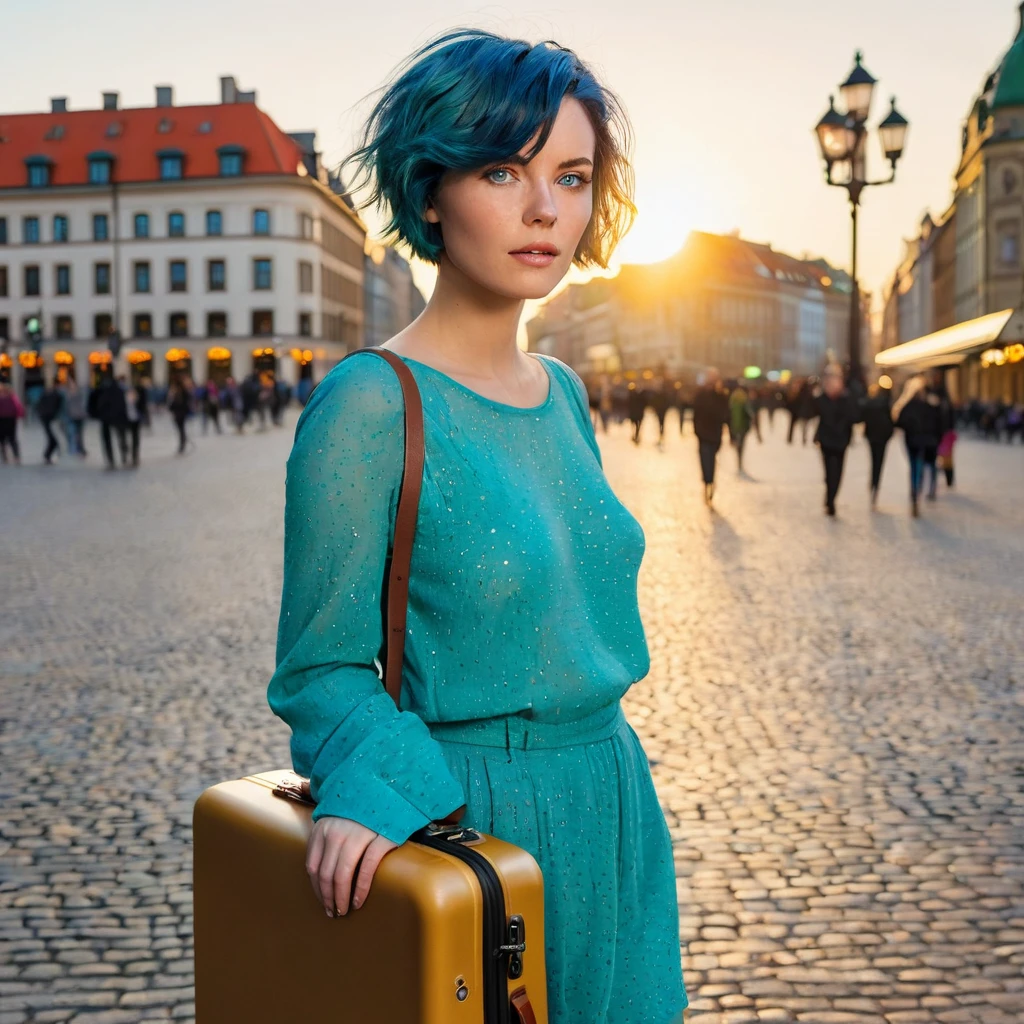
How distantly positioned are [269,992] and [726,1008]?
2391 mm

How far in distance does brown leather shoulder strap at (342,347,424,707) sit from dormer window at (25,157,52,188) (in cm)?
9242

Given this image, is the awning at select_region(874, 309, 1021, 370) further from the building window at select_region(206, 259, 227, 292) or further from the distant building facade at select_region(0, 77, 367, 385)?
the building window at select_region(206, 259, 227, 292)

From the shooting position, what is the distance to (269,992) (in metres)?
1.62

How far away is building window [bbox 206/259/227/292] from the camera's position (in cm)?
8744

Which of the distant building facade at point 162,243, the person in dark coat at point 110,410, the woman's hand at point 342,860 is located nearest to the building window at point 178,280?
the distant building facade at point 162,243

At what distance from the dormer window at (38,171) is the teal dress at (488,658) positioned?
9237 cm

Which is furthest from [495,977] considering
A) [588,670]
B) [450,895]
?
[588,670]

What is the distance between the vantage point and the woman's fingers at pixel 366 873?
1.47m

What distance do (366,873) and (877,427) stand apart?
18.9 meters

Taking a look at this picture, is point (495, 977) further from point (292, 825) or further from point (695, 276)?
point (695, 276)

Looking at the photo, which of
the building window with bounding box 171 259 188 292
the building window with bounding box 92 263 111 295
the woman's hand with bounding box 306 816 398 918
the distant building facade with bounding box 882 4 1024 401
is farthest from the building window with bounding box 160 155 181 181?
the woman's hand with bounding box 306 816 398 918

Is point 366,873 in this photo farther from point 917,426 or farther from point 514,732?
point 917,426

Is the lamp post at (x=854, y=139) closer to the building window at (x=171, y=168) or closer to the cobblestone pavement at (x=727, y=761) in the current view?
the cobblestone pavement at (x=727, y=761)

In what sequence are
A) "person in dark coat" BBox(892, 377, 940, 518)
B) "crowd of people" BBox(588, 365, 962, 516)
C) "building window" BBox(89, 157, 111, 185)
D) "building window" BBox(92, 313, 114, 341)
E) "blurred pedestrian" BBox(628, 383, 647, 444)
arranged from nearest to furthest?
"crowd of people" BBox(588, 365, 962, 516), "person in dark coat" BBox(892, 377, 940, 518), "blurred pedestrian" BBox(628, 383, 647, 444), "building window" BBox(89, 157, 111, 185), "building window" BBox(92, 313, 114, 341)
